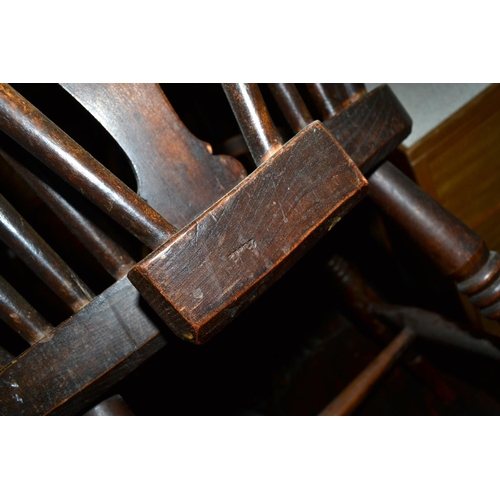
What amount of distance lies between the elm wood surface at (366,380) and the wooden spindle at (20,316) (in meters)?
0.77

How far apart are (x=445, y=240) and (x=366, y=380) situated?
0.57m

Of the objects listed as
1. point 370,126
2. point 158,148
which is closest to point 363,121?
point 370,126

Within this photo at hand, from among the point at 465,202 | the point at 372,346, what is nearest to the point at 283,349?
the point at 372,346

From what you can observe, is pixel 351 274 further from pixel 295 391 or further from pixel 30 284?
pixel 30 284

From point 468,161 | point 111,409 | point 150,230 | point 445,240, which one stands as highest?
point 150,230

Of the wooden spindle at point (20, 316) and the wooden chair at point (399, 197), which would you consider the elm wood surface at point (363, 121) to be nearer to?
the wooden chair at point (399, 197)

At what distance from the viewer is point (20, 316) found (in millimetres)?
685

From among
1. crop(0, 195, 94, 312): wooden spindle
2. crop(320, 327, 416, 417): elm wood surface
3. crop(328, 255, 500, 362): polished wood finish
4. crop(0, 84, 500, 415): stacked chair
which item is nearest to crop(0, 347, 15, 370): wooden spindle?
crop(0, 84, 500, 415): stacked chair

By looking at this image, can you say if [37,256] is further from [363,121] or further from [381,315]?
[381,315]

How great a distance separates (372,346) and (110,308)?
1.31 metres

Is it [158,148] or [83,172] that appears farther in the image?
[158,148]

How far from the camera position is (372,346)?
1771mm

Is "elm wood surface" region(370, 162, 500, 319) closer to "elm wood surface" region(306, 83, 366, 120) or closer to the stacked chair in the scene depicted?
the stacked chair

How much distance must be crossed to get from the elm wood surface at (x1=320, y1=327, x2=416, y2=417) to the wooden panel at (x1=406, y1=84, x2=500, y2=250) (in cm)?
47
